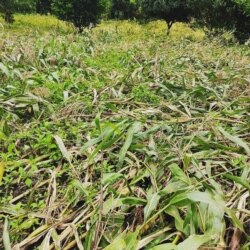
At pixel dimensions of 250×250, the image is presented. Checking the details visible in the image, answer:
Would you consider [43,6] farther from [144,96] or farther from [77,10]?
[144,96]

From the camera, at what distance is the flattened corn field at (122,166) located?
4.56 feet

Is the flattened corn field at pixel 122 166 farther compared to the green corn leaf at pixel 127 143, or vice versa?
the green corn leaf at pixel 127 143

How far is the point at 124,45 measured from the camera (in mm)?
5672

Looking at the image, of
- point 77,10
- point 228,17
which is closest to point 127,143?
point 228,17

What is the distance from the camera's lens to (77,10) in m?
14.8

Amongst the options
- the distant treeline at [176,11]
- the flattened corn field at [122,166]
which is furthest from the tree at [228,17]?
the flattened corn field at [122,166]

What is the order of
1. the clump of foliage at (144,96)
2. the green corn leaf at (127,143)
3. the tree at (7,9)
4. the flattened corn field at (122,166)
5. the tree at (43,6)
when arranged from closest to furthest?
the flattened corn field at (122,166) < the green corn leaf at (127,143) < the clump of foliage at (144,96) < the tree at (7,9) < the tree at (43,6)

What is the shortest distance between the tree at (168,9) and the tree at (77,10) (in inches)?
83.5

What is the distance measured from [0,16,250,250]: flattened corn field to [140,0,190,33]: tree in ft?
41.4

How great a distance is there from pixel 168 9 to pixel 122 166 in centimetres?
1451

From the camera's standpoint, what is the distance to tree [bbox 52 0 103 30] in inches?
583

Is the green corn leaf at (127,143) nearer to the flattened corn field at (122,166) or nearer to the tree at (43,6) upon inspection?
the flattened corn field at (122,166)

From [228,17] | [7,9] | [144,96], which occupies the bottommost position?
[7,9]

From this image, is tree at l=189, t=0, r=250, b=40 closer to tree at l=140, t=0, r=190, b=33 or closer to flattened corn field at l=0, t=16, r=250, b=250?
tree at l=140, t=0, r=190, b=33
